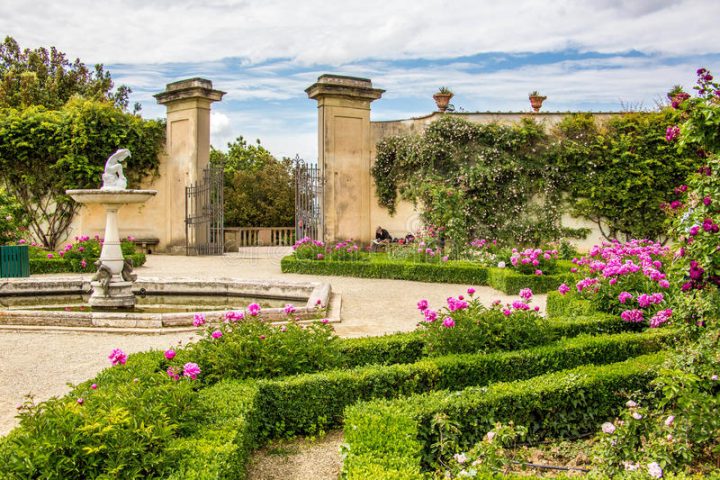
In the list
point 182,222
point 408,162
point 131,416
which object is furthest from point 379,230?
point 131,416

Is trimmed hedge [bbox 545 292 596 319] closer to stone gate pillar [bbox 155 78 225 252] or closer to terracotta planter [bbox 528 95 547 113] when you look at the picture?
terracotta planter [bbox 528 95 547 113]

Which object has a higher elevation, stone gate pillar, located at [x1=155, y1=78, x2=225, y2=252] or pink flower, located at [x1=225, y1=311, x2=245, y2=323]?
stone gate pillar, located at [x1=155, y1=78, x2=225, y2=252]

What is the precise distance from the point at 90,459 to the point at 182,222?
14898 mm

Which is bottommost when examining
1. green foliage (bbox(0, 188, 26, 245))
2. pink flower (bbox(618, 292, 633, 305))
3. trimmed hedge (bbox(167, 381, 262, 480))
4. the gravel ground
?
the gravel ground

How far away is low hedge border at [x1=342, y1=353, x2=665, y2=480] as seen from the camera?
11.0ft

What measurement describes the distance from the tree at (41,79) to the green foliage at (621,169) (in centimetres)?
1804

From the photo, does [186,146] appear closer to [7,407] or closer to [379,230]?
[379,230]

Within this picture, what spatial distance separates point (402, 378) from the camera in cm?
464

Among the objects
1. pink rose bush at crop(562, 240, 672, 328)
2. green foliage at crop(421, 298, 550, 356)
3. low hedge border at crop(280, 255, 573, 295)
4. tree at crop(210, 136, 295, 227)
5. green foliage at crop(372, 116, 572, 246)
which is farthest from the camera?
tree at crop(210, 136, 295, 227)

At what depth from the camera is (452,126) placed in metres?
16.4

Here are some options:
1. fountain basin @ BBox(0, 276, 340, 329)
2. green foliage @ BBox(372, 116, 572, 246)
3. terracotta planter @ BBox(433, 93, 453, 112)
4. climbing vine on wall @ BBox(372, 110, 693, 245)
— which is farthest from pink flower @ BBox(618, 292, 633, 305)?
terracotta planter @ BBox(433, 93, 453, 112)

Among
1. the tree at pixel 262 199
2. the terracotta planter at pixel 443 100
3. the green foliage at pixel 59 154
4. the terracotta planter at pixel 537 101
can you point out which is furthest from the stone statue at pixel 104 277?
the tree at pixel 262 199

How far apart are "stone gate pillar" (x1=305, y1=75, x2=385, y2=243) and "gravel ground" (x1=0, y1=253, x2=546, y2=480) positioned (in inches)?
152

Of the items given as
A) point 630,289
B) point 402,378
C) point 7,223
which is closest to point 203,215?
point 7,223
